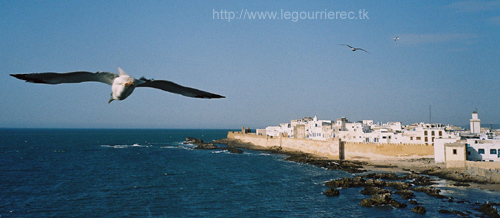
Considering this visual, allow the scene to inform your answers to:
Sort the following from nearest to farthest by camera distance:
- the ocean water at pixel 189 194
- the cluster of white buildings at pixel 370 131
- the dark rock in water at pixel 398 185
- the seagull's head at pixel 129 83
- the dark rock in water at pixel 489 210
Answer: the seagull's head at pixel 129 83
the dark rock in water at pixel 489 210
the ocean water at pixel 189 194
the dark rock in water at pixel 398 185
the cluster of white buildings at pixel 370 131

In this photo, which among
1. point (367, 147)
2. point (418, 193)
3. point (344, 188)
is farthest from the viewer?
point (367, 147)

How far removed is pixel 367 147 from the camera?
185ft

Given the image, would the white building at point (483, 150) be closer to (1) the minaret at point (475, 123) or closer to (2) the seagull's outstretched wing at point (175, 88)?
(1) the minaret at point (475, 123)

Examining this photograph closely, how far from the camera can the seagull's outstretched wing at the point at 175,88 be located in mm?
3949

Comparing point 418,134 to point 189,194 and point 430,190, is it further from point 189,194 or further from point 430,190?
point 189,194

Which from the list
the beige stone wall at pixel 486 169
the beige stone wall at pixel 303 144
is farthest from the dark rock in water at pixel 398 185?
the beige stone wall at pixel 303 144

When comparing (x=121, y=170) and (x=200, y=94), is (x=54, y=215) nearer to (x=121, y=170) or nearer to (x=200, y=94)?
(x=121, y=170)

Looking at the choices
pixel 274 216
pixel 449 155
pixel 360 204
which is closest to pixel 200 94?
pixel 274 216

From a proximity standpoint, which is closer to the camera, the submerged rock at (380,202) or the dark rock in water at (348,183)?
the submerged rock at (380,202)

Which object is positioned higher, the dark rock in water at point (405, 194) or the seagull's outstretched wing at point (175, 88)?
the seagull's outstretched wing at point (175, 88)

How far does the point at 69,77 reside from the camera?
12.9ft

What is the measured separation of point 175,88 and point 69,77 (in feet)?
3.93

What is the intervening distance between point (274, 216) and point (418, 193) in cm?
1475

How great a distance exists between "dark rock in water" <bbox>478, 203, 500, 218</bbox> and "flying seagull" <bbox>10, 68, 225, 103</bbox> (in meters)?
27.0
